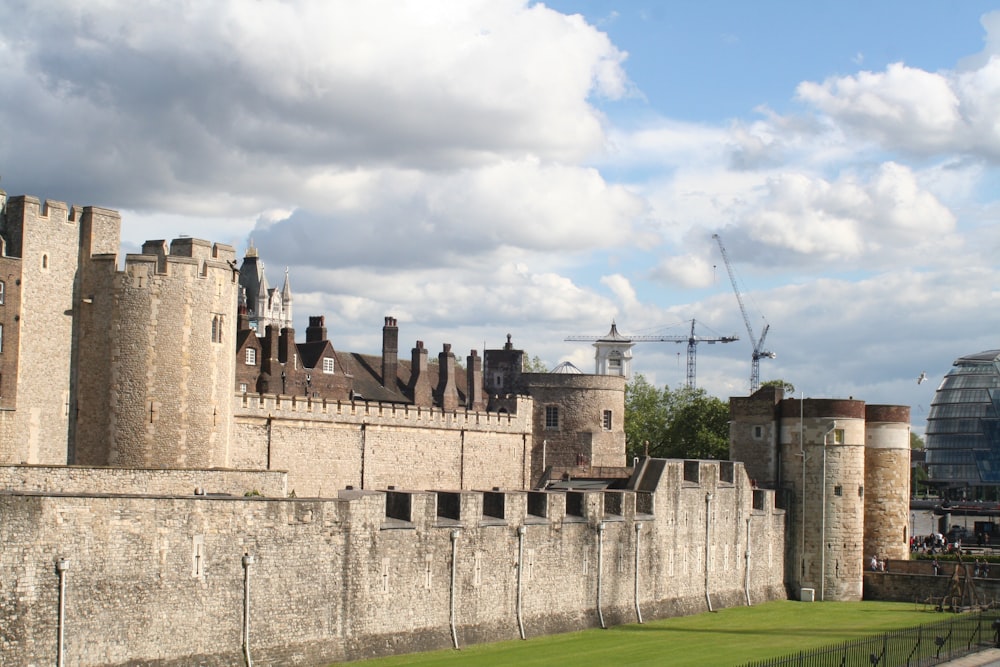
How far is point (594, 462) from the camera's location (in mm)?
73500

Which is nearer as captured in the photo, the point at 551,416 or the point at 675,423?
the point at 551,416

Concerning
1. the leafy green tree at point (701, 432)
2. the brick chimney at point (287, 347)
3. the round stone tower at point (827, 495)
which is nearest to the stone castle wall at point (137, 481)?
the round stone tower at point (827, 495)

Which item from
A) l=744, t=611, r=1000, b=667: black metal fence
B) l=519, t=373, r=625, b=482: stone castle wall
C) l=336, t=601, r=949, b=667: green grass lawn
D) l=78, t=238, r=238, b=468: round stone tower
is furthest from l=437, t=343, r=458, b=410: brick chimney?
l=744, t=611, r=1000, b=667: black metal fence

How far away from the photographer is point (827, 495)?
171 ft

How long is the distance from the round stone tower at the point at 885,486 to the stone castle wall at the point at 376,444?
19149 mm

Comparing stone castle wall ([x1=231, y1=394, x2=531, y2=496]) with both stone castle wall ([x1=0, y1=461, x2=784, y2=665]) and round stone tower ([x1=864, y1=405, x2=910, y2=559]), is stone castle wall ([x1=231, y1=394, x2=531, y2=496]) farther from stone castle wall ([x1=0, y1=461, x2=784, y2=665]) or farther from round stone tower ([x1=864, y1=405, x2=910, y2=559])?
round stone tower ([x1=864, y1=405, x2=910, y2=559])

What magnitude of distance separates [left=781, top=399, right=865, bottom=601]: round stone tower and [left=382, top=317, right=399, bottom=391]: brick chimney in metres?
32.7

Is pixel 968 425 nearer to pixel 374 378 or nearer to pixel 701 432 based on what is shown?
pixel 701 432

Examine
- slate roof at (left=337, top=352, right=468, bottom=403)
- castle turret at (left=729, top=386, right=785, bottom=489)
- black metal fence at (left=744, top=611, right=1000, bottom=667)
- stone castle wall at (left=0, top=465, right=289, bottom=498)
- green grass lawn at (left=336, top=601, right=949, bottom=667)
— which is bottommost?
green grass lawn at (left=336, top=601, right=949, bottom=667)

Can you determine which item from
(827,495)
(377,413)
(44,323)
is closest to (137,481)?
(44,323)

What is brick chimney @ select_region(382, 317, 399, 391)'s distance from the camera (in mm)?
80438

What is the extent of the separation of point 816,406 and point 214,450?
2418cm

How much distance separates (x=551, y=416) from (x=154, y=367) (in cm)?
3835

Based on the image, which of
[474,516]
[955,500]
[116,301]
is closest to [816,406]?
[474,516]
